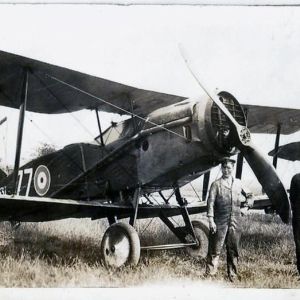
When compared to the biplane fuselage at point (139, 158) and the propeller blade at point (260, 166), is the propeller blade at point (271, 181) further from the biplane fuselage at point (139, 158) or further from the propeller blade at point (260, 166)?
the biplane fuselage at point (139, 158)

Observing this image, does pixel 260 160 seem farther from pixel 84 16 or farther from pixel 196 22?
pixel 84 16

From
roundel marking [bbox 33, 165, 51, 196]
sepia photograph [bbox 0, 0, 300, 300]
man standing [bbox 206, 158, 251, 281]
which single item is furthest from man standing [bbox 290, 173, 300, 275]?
roundel marking [bbox 33, 165, 51, 196]

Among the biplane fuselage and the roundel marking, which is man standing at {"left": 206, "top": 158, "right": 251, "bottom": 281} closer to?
the biplane fuselage

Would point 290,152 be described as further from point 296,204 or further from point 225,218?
point 225,218

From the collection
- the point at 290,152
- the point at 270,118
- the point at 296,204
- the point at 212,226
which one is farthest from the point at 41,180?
the point at 290,152

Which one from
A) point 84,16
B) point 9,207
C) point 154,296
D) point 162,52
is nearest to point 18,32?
point 84,16

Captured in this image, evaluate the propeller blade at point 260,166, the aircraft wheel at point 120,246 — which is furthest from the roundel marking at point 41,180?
the propeller blade at point 260,166

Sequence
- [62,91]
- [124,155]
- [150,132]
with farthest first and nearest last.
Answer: [62,91] → [124,155] → [150,132]
